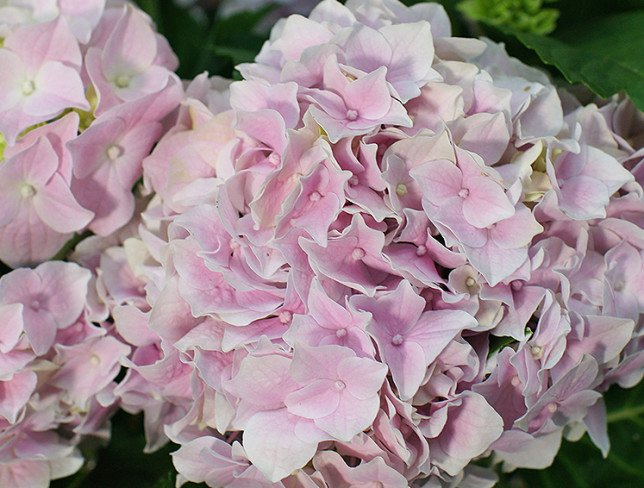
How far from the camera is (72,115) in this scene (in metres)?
0.61

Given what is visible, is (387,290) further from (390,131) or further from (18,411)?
(18,411)

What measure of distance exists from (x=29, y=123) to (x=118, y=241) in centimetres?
12

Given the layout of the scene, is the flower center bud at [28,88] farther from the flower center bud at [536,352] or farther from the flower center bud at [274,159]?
the flower center bud at [536,352]

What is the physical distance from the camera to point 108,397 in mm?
643

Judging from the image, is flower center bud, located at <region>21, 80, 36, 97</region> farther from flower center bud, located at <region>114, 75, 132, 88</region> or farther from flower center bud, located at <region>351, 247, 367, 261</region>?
flower center bud, located at <region>351, 247, 367, 261</region>

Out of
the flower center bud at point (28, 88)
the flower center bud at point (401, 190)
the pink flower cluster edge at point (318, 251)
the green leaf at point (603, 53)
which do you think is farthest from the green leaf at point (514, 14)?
the flower center bud at point (28, 88)

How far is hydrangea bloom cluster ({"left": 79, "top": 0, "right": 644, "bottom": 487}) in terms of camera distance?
530 millimetres

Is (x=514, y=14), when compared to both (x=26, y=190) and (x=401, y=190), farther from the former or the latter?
(x=26, y=190)

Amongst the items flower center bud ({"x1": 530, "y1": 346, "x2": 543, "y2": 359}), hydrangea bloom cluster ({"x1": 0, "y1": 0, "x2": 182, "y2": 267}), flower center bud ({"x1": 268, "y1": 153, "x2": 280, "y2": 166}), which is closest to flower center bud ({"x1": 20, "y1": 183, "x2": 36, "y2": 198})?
hydrangea bloom cluster ({"x1": 0, "y1": 0, "x2": 182, "y2": 267})

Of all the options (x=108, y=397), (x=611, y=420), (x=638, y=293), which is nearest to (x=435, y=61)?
(x=638, y=293)

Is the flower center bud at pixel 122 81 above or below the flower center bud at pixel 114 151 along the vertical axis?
above

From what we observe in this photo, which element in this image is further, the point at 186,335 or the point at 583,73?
the point at 583,73

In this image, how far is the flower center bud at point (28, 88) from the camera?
2.02 feet

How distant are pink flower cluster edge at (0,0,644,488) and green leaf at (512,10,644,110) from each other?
0.10ft
